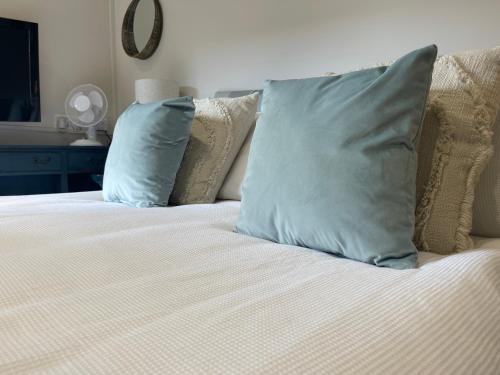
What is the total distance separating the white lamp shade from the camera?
2.41 m

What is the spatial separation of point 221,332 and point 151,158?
38.8 inches

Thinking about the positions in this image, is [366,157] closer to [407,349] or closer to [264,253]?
[264,253]

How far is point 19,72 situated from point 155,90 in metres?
0.97

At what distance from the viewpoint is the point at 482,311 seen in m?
0.59

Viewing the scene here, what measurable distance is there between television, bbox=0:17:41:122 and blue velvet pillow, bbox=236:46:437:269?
236 centimetres

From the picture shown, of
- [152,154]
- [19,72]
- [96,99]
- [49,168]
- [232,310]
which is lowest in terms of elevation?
[49,168]

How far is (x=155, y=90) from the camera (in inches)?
95.0

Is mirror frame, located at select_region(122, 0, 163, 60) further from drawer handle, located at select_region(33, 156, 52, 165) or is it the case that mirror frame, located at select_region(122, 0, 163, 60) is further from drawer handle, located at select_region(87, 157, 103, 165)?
drawer handle, located at select_region(33, 156, 52, 165)

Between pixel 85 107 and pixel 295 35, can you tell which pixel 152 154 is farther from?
pixel 85 107

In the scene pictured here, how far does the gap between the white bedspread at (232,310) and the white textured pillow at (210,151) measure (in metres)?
A: 0.56

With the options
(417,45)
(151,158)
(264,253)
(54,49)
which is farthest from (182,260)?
(54,49)

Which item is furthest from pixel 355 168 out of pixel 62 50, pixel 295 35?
pixel 62 50

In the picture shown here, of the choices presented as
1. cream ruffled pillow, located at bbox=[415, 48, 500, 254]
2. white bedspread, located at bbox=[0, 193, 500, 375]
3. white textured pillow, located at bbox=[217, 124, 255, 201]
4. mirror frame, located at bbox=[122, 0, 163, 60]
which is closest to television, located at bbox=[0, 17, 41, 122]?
mirror frame, located at bbox=[122, 0, 163, 60]

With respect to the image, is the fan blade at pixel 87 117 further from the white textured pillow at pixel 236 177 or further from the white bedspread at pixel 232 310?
the white bedspread at pixel 232 310
